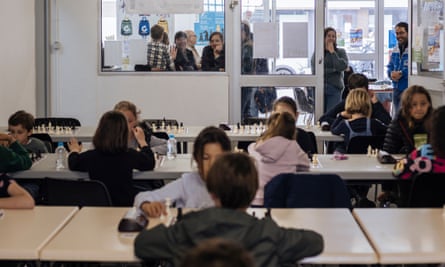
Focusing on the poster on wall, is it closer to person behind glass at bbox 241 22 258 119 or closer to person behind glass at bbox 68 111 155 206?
person behind glass at bbox 241 22 258 119

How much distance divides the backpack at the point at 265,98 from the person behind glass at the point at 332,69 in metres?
0.78

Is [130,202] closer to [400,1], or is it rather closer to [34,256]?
[34,256]

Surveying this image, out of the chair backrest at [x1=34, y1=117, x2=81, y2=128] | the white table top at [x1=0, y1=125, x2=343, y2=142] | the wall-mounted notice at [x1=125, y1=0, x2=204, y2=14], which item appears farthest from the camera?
the wall-mounted notice at [x1=125, y1=0, x2=204, y2=14]

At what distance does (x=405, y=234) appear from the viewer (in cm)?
316

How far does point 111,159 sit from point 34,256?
205cm

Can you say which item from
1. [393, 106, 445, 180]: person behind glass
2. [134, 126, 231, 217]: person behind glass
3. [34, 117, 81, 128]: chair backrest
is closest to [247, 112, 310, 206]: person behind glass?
[393, 106, 445, 180]: person behind glass

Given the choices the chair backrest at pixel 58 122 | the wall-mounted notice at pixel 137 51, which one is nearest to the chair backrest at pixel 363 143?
the chair backrest at pixel 58 122

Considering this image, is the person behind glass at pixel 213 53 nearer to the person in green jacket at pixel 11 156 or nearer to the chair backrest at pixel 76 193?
the person in green jacket at pixel 11 156

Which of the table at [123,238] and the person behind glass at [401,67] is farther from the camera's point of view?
the person behind glass at [401,67]

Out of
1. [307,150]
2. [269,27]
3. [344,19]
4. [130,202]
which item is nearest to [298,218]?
[130,202]

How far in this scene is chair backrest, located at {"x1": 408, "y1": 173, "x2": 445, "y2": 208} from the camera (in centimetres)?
452

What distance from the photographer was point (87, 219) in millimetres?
3461

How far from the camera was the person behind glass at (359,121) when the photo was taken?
695cm

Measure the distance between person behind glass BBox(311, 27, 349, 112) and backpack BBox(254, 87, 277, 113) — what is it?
2.56ft
